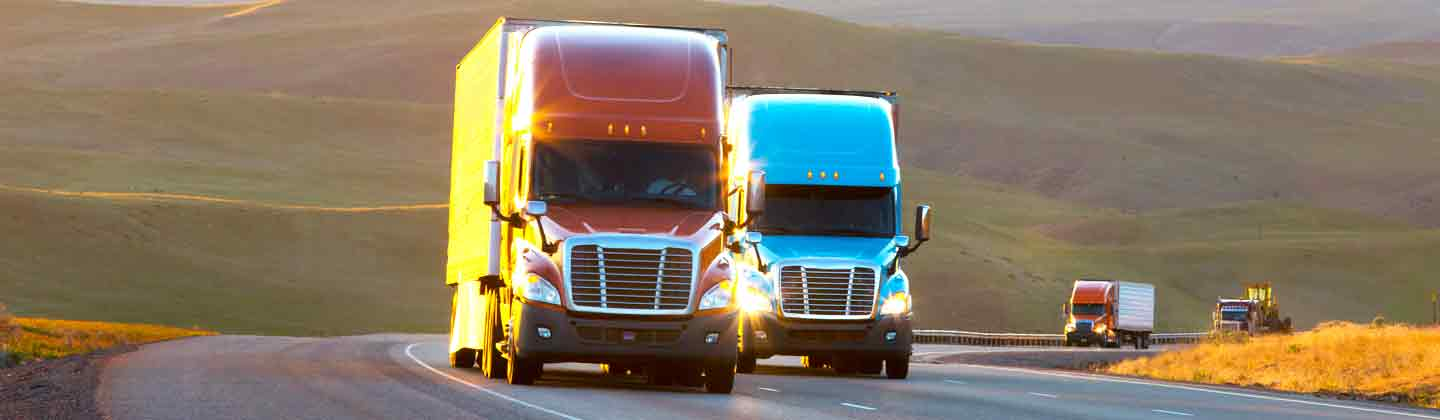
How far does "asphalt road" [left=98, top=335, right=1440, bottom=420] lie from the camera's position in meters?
22.9

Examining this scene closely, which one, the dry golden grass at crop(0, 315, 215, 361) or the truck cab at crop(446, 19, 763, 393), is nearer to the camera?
the truck cab at crop(446, 19, 763, 393)

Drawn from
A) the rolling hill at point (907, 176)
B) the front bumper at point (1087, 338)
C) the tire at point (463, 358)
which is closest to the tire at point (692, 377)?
the tire at point (463, 358)

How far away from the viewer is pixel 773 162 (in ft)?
112

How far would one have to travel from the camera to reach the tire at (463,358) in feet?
108

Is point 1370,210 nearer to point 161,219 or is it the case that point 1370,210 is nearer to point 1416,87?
point 1416,87

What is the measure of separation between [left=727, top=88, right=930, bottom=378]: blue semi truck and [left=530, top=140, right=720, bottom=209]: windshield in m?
6.21

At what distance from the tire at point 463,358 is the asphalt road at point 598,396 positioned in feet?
1.88

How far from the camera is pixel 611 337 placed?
26203 millimetres

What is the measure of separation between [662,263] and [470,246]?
14.2 feet

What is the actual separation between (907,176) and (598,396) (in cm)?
11355

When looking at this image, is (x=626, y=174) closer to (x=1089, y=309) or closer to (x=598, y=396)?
(x=598, y=396)

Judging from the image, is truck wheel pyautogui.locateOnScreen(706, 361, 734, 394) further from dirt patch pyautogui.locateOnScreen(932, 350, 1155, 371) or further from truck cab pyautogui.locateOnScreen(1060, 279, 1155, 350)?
truck cab pyautogui.locateOnScreen(1060, 279, 1155, 350)

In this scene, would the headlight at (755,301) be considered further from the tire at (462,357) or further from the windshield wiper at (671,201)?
the windshield wiper at (671,201)

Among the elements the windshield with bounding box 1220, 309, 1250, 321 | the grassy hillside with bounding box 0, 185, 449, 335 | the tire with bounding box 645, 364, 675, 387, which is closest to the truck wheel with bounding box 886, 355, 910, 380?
the tire with bounding box 645, 364, 675, 387
